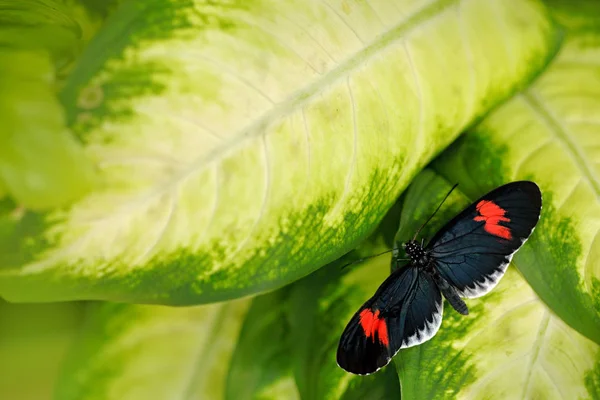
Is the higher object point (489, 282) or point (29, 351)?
point (489, 282)

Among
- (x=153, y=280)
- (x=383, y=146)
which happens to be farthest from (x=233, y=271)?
(x=383, y=146)

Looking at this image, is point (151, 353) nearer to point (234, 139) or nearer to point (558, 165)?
point (234, 139)

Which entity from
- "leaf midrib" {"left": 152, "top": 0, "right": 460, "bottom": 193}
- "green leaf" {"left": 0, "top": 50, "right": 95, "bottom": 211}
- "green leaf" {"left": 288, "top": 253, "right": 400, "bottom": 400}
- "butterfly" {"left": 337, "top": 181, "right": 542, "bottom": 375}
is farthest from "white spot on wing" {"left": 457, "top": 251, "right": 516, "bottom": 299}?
"green leaf" {"left": 0, "top": 50, "right": 95, "bottom": 211}

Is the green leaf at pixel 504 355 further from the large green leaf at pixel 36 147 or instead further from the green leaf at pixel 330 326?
the large green leaf at pixel 36 147

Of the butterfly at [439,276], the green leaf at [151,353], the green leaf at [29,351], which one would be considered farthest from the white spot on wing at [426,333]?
the green leaf at [29,351]

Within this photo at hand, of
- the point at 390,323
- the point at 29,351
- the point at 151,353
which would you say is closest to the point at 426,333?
the point at 390,323

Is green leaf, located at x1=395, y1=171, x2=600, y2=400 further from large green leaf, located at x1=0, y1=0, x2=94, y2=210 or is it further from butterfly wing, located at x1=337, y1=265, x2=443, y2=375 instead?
large green leaf, located at x1=0, y1=0, x2=94, y2=210
